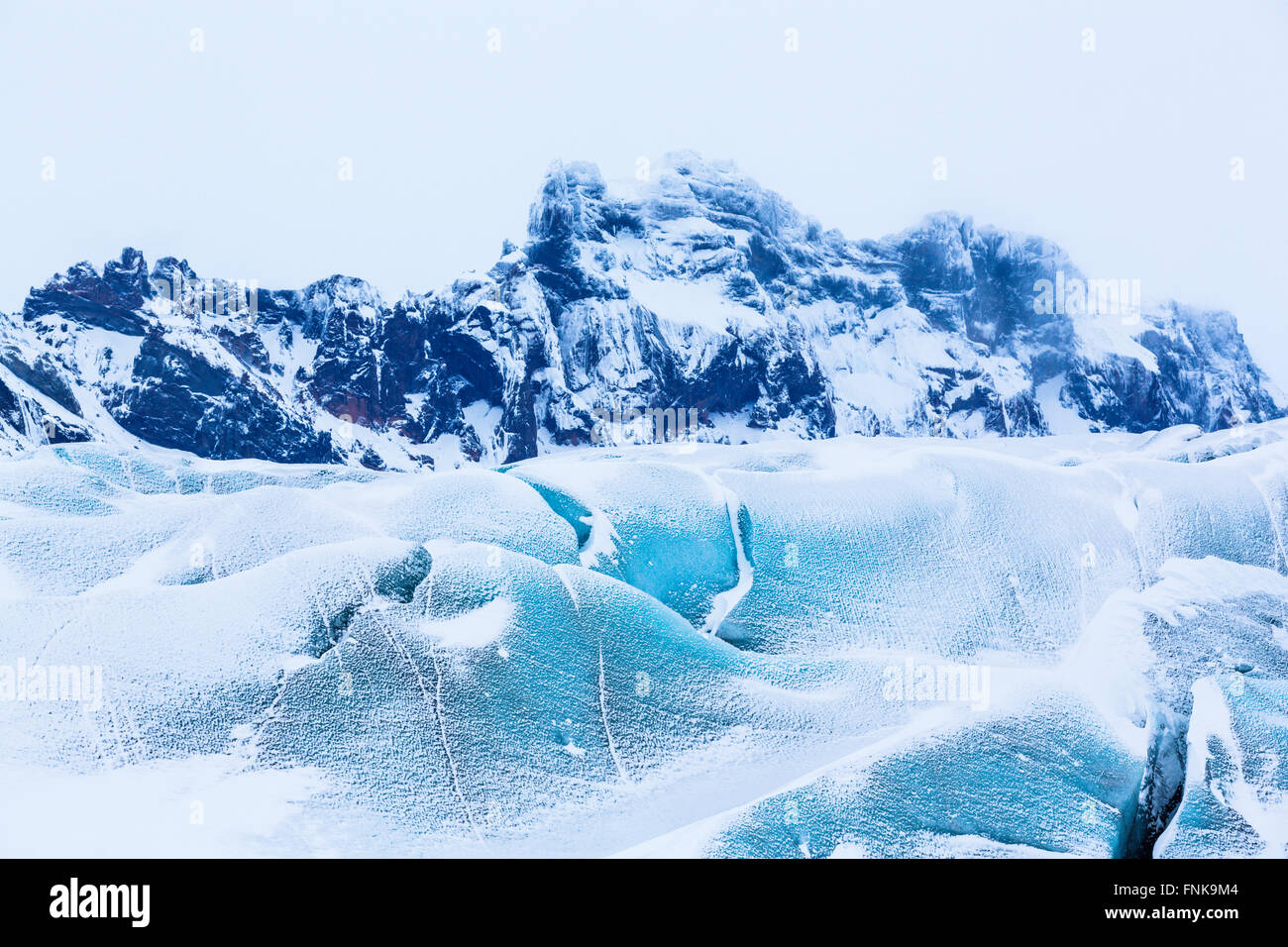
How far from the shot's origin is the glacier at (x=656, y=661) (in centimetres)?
587

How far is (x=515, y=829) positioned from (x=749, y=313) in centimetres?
904

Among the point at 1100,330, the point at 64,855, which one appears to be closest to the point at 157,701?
the point at 64,855

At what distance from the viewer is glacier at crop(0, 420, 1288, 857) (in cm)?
587

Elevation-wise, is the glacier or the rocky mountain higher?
the rocky mountain

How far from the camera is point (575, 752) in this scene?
249 inches

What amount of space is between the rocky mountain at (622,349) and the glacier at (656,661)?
335cm

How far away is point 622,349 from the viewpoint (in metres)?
13.3

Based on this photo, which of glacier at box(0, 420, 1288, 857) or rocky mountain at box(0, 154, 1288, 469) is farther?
rocky mountain at box(0, 154, 1288, 469)

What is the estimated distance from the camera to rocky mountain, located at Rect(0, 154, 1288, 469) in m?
12.3

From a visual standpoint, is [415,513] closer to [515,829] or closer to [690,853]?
[515,829]

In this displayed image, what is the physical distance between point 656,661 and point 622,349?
692 cm

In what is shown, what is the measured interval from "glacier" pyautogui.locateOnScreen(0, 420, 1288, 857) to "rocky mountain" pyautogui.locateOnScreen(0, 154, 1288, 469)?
11.0ft

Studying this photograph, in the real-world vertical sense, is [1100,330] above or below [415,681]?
above
